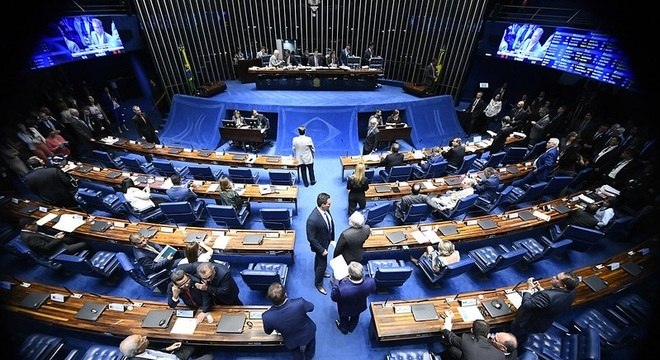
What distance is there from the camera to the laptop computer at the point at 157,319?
3.36 meters

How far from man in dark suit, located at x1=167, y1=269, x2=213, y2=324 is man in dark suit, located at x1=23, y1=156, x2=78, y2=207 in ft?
14.4

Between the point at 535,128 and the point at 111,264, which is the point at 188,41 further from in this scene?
the point at 535,128

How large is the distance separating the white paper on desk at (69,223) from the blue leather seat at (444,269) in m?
6.65

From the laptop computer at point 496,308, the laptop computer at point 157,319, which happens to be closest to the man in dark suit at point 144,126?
the laptop computer at point 157,319

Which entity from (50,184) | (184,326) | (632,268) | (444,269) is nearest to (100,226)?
(50,184)

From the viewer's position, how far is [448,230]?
16.4 ft

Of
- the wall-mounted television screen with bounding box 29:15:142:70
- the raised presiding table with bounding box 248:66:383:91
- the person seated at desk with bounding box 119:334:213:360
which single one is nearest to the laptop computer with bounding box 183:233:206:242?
the person seated at desk with bounding box 119:334:213:360

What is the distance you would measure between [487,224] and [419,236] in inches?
59.9

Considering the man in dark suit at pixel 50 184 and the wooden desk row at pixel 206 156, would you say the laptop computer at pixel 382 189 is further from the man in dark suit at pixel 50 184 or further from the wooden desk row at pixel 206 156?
the man in dark suit at pixel 50 184

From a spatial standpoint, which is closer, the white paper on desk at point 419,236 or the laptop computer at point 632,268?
the laptop computer at point 632,268

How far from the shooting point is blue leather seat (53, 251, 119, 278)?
412cm

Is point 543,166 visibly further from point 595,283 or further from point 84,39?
point 84,39

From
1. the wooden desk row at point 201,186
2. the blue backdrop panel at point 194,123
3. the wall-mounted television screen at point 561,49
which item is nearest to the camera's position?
the wooden desk row at point 201,186

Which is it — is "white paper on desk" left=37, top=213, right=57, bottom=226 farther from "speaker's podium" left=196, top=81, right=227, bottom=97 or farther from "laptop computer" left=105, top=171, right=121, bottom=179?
"speaker's podium" left=196, top=81, right=227, bottom=97
